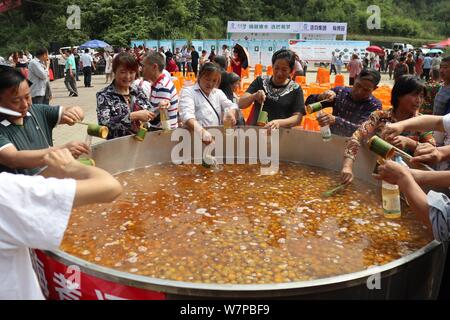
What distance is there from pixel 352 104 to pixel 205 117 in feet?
5.08

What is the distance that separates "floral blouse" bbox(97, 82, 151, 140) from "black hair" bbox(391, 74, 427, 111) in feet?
8.14

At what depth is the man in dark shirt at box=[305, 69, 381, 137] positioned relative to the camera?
3738 millimetres

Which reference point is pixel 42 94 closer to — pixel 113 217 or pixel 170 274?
pixel 113 217

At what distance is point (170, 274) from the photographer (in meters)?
2.25

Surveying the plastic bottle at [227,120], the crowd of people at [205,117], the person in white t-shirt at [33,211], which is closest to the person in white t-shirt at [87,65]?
the crowd of people at [205,117]

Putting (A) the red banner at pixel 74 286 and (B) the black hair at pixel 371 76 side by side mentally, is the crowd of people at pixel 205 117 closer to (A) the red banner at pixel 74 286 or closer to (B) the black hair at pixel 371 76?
(B) the black hair at pixel 371 76

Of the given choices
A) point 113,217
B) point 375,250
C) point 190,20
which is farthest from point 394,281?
point 190,20

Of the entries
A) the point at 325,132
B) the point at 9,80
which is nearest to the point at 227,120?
the point at 325,132

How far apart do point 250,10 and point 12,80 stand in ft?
186

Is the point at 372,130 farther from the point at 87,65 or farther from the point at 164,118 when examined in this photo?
the point at 87,65

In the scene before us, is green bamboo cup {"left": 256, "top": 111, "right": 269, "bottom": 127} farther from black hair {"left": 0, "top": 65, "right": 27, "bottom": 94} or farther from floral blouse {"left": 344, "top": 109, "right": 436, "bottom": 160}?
black hair {"left": 0, "top": 65, "right": 27, "bottom": 94}

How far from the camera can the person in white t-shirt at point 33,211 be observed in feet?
4.74

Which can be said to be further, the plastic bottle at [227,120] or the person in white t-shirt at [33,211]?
the plastic bottle at [227,120]

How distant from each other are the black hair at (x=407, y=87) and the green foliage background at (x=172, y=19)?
121 feet
